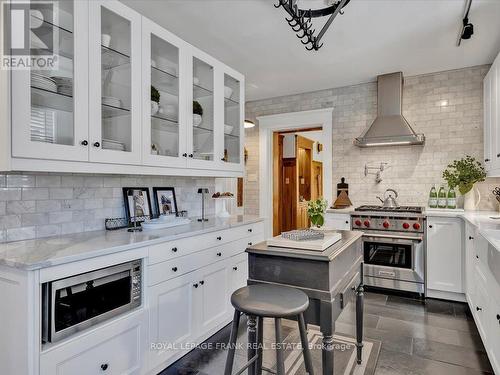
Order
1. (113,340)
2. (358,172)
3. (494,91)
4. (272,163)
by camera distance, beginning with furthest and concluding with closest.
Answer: (272,163)
(358,172)
(494,91)
(113,340)

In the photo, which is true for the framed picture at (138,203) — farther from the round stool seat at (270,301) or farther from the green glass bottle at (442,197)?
the green glass bottle at (442,197)

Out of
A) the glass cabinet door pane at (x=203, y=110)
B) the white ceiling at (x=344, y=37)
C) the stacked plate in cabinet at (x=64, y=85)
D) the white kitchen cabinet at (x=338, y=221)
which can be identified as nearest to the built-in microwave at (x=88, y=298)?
Answer: the stacked plate in cabinet at (x=64, y=85)

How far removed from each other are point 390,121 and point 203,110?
2.50 m

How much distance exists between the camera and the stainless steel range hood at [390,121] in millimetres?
3885

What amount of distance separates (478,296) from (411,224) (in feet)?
3.71

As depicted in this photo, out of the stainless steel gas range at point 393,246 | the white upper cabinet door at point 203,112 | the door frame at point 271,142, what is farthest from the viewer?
the door frame at point 271,142

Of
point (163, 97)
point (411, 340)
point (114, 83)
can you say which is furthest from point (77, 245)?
point (411, 340)

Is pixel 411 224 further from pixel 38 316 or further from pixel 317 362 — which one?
pixel 38 316

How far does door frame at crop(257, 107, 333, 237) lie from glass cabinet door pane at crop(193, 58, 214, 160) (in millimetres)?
2150

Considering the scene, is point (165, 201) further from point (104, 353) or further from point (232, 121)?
point (104, 353)

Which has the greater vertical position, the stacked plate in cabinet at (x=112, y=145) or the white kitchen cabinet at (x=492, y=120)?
the white kitchen cabinet at (x=492, y=120)

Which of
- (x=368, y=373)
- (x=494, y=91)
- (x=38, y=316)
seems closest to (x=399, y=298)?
(x=368, y=373)

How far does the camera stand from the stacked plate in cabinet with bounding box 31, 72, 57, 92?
5.41ft

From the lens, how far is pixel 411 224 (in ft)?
11.5
